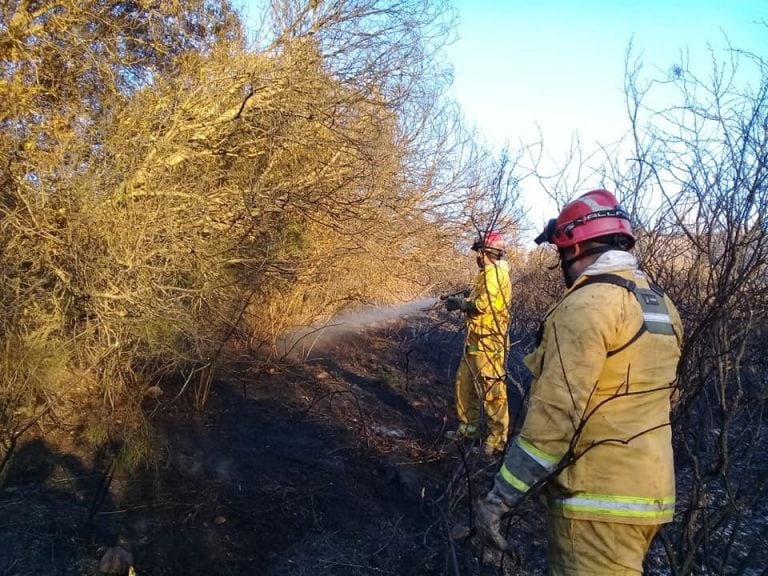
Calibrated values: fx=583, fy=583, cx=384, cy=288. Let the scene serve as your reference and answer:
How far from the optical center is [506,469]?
2080mm

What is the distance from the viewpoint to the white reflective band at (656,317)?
207 cm

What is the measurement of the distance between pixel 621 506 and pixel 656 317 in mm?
669

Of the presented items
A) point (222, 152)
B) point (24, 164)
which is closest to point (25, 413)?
point (24, 164)

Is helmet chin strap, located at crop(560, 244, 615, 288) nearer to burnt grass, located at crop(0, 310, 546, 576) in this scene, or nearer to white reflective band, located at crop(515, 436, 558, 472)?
white reflective band, located at crop(515, 436, 558, 472)

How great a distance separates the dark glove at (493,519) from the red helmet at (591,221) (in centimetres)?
101

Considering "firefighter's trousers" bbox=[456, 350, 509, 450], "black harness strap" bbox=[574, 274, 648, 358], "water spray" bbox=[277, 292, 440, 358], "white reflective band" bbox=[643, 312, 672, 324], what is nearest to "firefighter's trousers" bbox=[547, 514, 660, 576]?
"black harness strap" bbox=[574, 274, 648, 358]

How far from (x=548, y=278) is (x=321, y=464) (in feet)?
12.5

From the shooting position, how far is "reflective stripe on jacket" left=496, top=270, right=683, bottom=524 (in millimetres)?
1998

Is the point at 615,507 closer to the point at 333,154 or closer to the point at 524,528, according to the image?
the point at 524,528

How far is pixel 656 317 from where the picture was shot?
2096mm

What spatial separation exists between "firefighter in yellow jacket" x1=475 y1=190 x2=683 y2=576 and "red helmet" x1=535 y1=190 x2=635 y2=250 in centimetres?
13

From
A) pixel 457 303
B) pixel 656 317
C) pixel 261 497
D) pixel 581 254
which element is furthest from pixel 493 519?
pixel 457 303

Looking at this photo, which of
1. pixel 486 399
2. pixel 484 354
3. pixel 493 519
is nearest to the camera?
pixel 493 519

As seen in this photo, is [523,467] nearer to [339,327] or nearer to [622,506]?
[622,506]
